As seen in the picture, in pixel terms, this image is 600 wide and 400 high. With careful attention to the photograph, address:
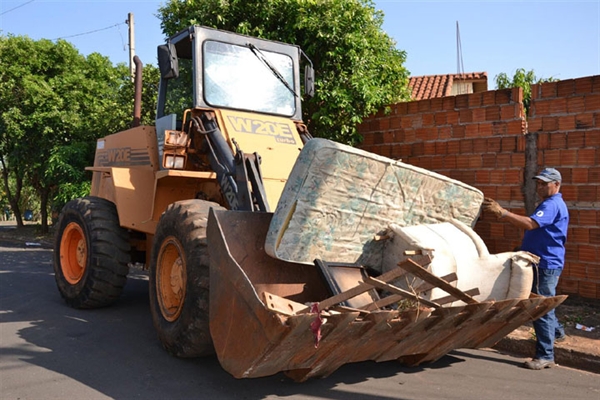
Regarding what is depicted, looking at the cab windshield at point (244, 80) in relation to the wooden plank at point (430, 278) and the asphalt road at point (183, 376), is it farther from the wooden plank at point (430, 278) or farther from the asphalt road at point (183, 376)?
the wooden plank at point (430, 278)

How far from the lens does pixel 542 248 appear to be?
5137 mm

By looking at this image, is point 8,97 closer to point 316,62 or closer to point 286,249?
point 316,62

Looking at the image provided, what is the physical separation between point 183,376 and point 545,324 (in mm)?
3126

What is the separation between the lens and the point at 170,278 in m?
5.12

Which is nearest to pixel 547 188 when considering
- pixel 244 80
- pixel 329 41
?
pixel 244 80

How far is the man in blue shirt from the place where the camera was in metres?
5.02

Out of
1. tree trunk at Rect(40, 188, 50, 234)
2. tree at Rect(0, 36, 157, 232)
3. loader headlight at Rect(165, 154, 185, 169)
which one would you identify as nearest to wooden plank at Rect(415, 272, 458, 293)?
loader headlight at Rect(165, 154, 185, 169)

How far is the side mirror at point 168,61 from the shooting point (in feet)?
19.2

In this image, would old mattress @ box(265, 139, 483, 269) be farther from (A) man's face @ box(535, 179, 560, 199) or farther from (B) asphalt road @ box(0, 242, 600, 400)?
(B) asphalt road @ box(0, 242, 600, 400)

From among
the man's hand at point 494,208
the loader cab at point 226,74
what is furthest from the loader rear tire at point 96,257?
the man's hand at point 494,208

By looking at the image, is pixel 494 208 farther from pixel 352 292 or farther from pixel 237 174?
pixel 237 174

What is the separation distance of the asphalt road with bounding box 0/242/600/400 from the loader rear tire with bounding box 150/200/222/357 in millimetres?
288

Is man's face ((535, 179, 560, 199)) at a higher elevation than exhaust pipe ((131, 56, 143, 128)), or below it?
below

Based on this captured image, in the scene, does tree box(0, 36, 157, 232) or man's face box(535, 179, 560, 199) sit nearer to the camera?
man's face box(535, 179, 560, 199)
